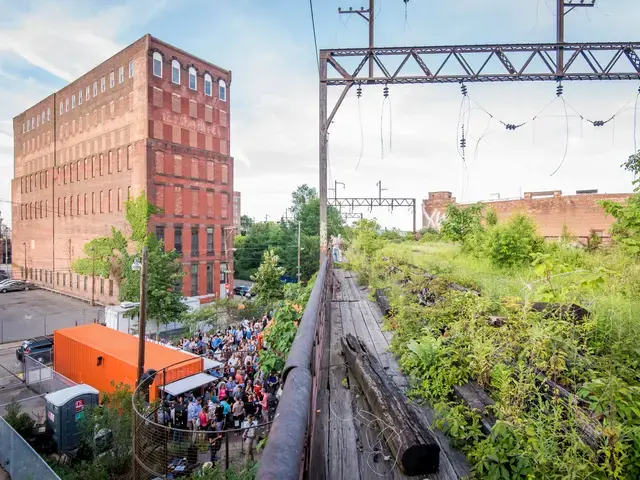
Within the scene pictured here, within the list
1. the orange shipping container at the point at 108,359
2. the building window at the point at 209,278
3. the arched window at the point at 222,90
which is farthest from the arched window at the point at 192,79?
the orange shipping container at the point at 108,359

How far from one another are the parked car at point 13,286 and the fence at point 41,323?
15211mm

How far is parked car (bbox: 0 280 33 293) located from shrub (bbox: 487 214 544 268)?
A: 1965 inches

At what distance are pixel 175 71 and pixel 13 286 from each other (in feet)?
102

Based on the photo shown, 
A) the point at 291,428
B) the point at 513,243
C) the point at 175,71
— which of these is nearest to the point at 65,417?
the point at 291,428

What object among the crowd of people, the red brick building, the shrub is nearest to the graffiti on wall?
the red brick building

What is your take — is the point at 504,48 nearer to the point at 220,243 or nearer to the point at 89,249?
the point at 220,243

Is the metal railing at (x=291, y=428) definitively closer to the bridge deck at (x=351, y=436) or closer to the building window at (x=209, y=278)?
the bridge deck at (x=351, y=436)

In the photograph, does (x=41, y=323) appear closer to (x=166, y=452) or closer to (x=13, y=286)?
(x=13, y=286)

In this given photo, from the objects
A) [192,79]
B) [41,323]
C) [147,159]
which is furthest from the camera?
[192,79]

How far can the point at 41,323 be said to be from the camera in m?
28.0

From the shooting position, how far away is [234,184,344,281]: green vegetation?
4669 centimetres

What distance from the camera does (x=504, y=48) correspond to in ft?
32.8

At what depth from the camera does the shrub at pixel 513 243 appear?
30.6 feet

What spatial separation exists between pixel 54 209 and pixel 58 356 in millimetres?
33195
